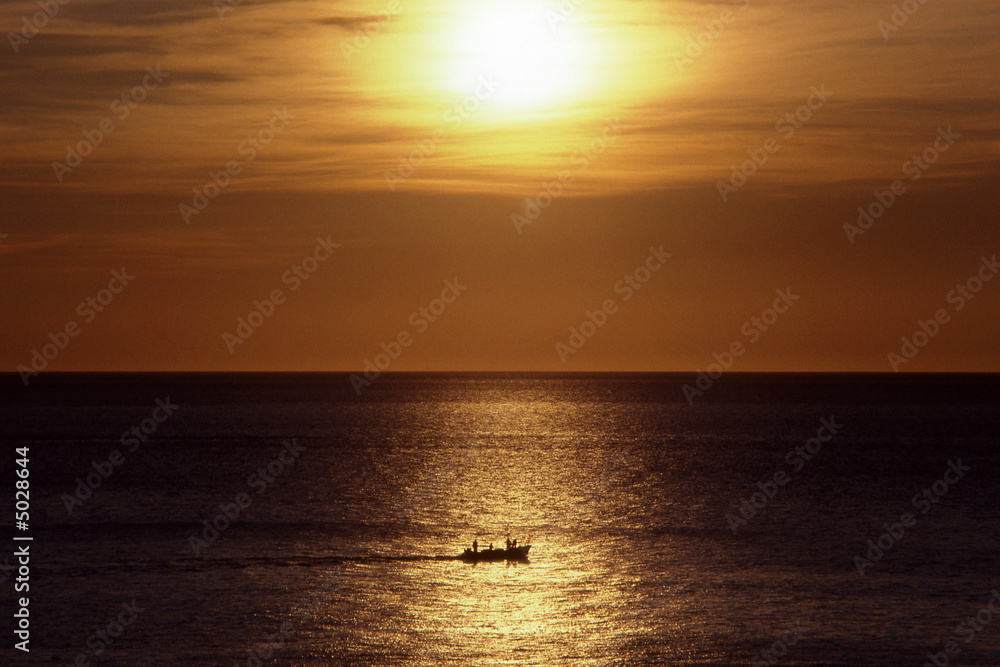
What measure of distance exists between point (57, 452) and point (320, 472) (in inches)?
1537

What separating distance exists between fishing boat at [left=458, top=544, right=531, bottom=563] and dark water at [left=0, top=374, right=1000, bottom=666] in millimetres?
666

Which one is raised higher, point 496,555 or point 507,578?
point 496,555

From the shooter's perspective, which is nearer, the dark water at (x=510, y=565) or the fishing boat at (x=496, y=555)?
the dark water at (x=510, y=565)

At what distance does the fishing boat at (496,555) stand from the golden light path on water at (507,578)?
58 centimetres

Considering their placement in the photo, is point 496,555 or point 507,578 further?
point 496,555

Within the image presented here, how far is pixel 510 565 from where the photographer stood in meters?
52.3

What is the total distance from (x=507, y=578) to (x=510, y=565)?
3.04 m

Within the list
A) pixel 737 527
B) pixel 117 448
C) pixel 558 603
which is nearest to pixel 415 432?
pixel 117 448

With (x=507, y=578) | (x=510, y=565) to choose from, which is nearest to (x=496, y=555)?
(x=510, y=565)

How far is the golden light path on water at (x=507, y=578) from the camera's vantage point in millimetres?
38969

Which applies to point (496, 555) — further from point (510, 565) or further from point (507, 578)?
point (507, 578)

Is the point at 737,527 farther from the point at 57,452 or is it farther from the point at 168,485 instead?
the point at 57,452

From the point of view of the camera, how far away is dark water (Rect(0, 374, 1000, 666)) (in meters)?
39.0

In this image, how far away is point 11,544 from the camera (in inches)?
2213
